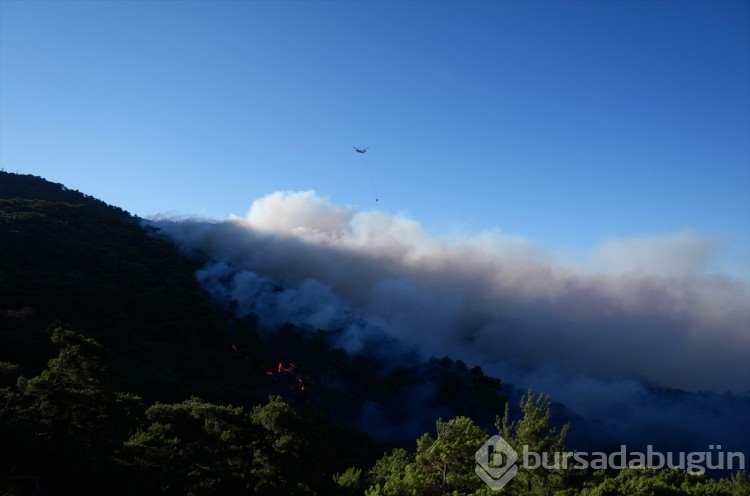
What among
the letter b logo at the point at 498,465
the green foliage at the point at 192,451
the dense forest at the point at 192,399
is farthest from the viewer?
the green foliage at the point at 192,451

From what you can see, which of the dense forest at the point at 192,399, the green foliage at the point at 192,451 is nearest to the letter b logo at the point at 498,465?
the dense forest at the point at 192,399

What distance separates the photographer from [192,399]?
53.2 m

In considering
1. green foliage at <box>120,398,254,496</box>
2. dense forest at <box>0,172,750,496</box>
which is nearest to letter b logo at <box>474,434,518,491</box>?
dense forest at <box>0,172,750,496</box>

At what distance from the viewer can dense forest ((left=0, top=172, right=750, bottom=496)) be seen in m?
38.8

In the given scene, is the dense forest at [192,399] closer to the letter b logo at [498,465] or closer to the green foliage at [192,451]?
the green foliage at [192,451]

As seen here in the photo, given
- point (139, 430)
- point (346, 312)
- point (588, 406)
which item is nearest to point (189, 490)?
point (139, 430)

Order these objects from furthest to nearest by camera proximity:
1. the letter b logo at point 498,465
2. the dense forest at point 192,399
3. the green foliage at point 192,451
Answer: the green foliage at point 192,451, the dense forest at point 192,399, the letter b logo at point 498,465

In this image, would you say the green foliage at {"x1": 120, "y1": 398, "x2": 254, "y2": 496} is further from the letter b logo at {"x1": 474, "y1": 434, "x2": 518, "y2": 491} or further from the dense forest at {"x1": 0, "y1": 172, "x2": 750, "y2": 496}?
the letter b logo at {"x1": 474, "y1": 434, "x2": 518, "y2": 491}

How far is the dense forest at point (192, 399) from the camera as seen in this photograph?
127 ft

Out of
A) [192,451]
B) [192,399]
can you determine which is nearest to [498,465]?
[192,451]

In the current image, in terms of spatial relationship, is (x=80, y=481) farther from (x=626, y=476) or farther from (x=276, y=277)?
(x=276, y=277)

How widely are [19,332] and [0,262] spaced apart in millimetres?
35043

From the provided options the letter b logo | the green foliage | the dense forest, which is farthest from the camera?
the green foliage

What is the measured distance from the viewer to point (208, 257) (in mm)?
195000
